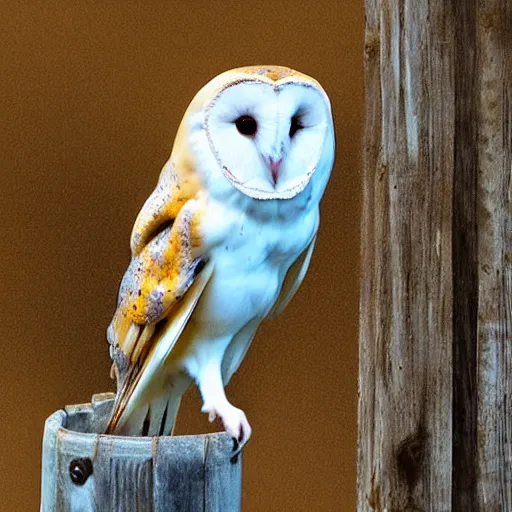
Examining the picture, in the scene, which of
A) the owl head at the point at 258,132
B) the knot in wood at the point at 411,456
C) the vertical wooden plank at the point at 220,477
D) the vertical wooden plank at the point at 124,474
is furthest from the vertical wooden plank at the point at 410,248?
the vertical wooden plank at the point at 124,474

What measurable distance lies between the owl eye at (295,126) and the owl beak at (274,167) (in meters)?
0.04

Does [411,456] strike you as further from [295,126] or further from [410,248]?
[295,126]

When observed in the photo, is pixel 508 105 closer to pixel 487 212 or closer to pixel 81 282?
pixel 487 212

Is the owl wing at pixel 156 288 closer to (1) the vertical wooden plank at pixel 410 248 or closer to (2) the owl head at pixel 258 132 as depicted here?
(2) the owl head at pixel 258 132

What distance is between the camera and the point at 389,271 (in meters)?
1.56

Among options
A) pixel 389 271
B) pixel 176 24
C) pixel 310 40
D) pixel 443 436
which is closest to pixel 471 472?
pixel 443 436

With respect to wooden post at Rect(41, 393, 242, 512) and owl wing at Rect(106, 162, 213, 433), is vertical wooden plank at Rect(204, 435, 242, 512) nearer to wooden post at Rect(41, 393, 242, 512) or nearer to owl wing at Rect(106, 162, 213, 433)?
wooden post at Rect(41, 393, 242, 512)

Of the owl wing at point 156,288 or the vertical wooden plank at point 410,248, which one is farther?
the vertical wooden plank at point 410,248

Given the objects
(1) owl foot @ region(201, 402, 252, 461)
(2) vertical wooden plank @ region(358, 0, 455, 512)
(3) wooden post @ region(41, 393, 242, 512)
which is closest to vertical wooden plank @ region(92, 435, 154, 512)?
(3) wooden post @ region(41, 393, 242, 512)

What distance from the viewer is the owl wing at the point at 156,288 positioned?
1227 millimetres

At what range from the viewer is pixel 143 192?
1945 mm

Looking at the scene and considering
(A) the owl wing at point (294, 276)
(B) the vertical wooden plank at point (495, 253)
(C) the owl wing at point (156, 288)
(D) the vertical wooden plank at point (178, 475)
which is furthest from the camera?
(B) the vertical wooden plank at point (495, 253)

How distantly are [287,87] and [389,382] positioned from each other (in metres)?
0.56

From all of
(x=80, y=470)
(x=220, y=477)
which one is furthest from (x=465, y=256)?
(x=80, y=470)
